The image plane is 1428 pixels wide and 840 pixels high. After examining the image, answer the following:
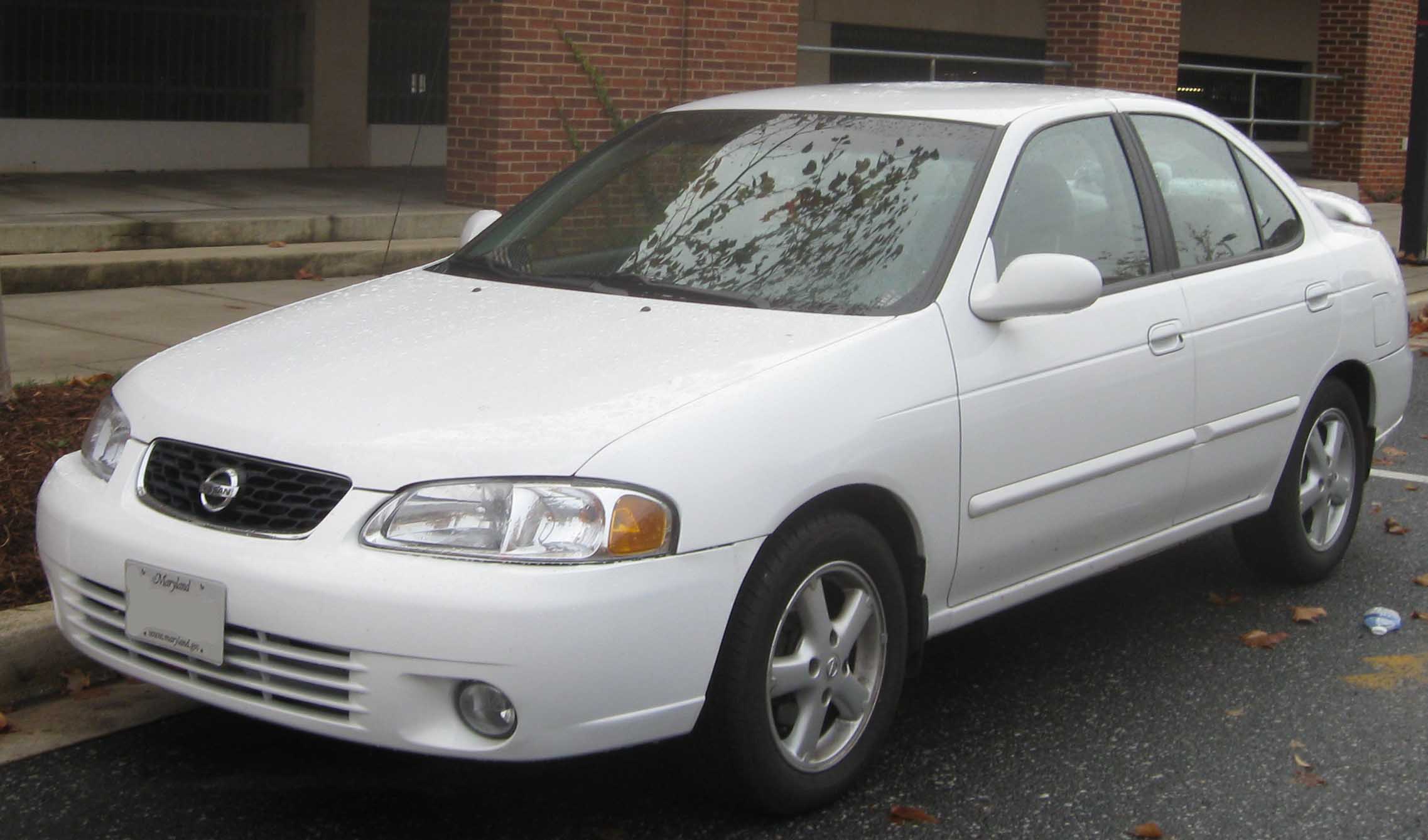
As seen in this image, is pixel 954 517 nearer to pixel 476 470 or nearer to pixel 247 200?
pixel 476 470

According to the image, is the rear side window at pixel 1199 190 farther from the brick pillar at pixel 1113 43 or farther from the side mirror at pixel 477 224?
the brick pillar at pixel 1113 43

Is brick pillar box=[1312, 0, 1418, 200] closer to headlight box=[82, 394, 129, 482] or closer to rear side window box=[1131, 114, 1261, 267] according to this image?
rear side window box=[1131, 114, 1261, 267]

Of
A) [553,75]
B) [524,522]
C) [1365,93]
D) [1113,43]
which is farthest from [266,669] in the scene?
[1365,93]

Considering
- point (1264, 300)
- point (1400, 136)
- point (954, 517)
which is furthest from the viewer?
point (1400, 136)

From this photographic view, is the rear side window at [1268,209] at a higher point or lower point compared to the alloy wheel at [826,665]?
higher

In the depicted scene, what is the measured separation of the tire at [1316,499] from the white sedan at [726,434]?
0.23 ft

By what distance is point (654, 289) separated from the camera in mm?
4508

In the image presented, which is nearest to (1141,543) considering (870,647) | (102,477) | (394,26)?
(870,647)

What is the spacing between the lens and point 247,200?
1221 cm

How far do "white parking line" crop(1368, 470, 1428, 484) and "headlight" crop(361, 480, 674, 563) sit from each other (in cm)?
517

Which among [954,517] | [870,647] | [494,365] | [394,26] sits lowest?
[870,647]

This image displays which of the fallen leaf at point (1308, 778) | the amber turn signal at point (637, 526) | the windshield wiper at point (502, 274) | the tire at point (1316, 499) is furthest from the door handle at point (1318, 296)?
the amber turn signal at point (637, 526)

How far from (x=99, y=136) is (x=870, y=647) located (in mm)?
11324

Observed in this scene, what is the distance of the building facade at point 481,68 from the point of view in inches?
486
